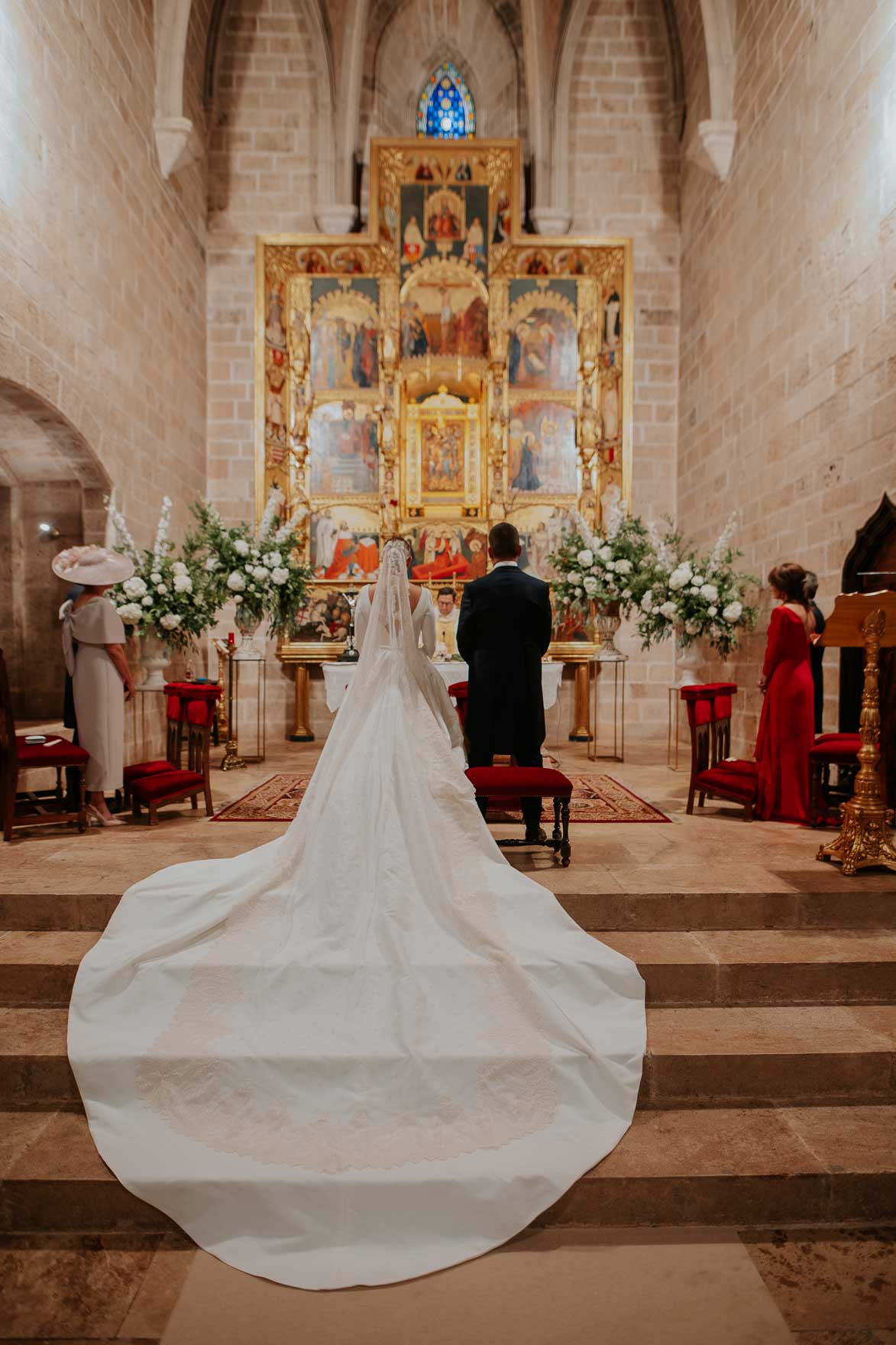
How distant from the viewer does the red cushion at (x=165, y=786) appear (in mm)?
5527

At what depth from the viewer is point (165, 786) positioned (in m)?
5.58

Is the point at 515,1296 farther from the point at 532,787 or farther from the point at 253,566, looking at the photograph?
the point at 253,566

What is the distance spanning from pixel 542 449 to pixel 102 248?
5.32 metres

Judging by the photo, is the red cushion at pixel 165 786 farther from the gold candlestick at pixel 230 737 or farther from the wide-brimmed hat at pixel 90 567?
the gold candlestick at pixel 230 737

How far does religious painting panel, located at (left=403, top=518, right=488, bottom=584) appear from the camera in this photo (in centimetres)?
1041

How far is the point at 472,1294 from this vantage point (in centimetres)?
231

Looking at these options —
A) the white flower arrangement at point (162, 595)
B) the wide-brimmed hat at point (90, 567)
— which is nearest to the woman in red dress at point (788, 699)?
the wide-brimmed hat at point (90, 567)

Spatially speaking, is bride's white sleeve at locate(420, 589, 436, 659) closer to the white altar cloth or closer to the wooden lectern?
the wooden lectern

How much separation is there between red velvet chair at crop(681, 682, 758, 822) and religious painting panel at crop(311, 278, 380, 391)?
21.0ft

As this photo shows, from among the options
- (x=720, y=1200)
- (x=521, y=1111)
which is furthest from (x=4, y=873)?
(x=720, y=1200)

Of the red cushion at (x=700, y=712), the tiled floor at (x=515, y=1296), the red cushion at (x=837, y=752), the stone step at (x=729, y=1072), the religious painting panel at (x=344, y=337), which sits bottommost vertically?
the tiled floor at (x=515, y=1296)

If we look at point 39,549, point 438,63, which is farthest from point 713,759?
point 438,63

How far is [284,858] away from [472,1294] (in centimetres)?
180

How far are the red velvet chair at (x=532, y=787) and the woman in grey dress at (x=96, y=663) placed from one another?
2529 mm
